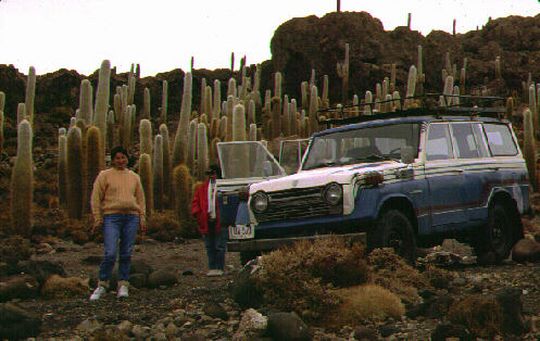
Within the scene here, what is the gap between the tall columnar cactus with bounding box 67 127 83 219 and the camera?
62.7ft

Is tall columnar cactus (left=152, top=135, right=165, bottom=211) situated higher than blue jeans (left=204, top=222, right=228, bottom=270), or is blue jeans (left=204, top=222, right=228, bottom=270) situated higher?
tall columnar cactus (left=152, top=135, right=165, bottom=211)

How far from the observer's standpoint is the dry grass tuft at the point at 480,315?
7.29 metres

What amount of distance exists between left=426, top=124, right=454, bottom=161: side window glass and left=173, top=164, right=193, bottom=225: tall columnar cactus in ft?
27.3

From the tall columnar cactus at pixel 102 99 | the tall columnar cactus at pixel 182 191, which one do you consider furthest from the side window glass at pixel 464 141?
the tall columnar cactus at pixel 102 99

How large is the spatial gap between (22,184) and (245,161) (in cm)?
698

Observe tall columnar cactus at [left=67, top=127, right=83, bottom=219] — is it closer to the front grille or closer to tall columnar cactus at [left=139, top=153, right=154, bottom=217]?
tall columnar cactus at [left=139, top=153, right=154, bottom=217]

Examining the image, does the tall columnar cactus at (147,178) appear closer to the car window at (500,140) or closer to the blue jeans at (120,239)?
the car window at (500,140)

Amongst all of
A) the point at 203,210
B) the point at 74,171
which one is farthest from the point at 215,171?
the point at 74,171

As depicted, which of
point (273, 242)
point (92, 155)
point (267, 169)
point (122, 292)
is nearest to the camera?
point (122, 292)

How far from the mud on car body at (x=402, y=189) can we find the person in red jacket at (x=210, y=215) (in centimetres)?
121

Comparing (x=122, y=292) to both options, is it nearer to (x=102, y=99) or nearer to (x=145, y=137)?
(x=145, y=137)

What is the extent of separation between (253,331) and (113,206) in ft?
10.2

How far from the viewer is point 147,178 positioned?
1938cm

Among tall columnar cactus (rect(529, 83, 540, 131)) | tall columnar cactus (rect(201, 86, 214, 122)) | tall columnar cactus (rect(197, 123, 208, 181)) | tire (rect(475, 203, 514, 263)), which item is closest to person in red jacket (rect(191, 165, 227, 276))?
tire (rect(475, 203, 514, 263))
